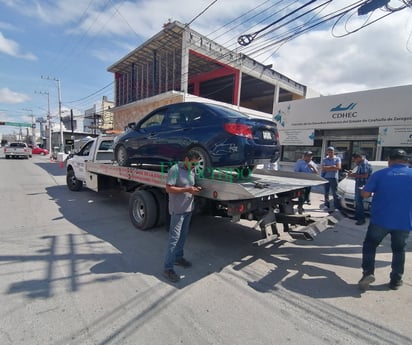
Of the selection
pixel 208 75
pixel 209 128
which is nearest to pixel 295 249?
pixel 209 128

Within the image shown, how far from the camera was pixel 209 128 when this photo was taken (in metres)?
4.21

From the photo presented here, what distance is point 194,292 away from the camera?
2.88 m

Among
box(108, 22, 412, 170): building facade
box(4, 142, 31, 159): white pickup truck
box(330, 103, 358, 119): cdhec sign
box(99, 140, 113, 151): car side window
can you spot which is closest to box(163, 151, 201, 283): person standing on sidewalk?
box(99, 140, 113, 151): car side window

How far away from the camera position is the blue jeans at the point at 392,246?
296 centimetres

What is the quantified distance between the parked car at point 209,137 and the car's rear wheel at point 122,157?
761 millimetres

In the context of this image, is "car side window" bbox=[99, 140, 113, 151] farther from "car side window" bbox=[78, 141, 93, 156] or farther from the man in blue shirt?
the man in blue shirt

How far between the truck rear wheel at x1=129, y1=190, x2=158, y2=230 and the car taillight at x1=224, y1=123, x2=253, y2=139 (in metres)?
2.05

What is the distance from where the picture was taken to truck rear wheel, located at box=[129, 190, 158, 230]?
4.78 meters

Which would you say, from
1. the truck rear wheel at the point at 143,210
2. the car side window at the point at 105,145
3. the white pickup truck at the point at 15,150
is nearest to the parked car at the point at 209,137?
the truck rear wheel at the point at 143,210

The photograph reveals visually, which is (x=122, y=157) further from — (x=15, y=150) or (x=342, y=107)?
(x=15, y=150)

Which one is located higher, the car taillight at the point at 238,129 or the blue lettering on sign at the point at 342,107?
the blue lettering on sign at the point at 342,107

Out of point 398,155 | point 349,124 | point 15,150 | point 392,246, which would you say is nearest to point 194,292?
point 392,246

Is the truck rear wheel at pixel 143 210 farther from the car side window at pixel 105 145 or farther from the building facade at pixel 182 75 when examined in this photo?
the building facade at pixel 182 75

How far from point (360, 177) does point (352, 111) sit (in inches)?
295
